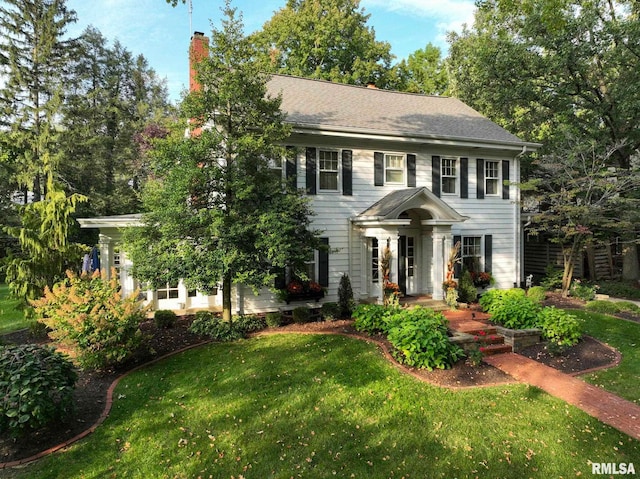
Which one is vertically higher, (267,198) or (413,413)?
(267,198)

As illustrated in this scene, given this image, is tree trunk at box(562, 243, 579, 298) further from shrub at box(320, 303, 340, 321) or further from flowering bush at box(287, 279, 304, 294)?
flowering bush at box(287, 279, 304, 294)

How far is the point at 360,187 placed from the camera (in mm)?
11695

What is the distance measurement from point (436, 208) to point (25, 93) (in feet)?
78.5

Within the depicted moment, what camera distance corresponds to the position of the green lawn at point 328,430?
13.7 feet

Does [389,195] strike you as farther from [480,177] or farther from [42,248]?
[42,248]

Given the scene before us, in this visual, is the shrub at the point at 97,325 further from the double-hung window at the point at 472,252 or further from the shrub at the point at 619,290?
the shrub at the point at 619,290

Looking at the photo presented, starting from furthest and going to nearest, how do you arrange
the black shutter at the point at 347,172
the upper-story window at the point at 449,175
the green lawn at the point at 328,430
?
the upper-story window at the point at 449,175 < the black shutter at the point at 347,172 < the green lawn at the point at 328,430

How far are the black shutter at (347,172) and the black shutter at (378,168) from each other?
0.87 metres

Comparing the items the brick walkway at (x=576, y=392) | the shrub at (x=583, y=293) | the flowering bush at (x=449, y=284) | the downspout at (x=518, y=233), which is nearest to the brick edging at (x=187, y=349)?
the brick walkway at (x=576, y=392)

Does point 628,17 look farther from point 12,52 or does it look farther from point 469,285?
point 12,52

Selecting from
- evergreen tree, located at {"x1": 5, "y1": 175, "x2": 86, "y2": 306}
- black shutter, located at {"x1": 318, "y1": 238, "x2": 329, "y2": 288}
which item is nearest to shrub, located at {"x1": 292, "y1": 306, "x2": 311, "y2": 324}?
black shutter, located at {"x1": 318, "y1": 238, "x2": 329, "y2": 288}

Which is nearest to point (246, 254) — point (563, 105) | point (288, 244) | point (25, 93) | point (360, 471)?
point (288, 244)

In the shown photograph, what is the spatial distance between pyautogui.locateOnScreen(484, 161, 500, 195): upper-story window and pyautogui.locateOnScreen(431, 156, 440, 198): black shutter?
2.15 meters

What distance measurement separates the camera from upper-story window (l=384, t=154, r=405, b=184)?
12.1 m
